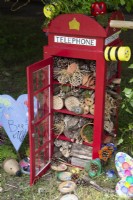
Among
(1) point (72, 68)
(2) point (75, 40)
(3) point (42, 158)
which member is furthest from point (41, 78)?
(3) point (42, 158)

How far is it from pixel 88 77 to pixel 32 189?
1379mm

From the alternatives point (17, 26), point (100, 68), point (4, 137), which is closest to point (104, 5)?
point (100, 68)

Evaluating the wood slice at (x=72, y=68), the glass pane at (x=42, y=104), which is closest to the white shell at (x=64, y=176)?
the glass pane at (x=42, y=104)

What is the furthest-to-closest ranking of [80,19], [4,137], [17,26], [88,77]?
[17,26] < [4,137] < [88,77] < [80,19]

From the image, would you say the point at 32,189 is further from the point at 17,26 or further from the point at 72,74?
the point at 17,26

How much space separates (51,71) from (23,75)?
350cm

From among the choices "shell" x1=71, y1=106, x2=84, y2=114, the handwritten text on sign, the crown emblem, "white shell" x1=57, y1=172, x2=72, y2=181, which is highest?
the crown emblem

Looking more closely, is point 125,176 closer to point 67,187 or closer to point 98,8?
point 67,187

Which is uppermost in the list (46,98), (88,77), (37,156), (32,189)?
(88,77)

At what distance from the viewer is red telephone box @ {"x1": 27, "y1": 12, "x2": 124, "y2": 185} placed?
370 centimetres

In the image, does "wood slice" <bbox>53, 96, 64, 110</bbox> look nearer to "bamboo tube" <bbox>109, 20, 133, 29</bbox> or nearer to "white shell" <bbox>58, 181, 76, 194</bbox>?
"white shell" <bbox>58, 181, 76, 194</bbox>

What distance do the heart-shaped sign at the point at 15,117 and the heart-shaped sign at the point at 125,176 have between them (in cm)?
117

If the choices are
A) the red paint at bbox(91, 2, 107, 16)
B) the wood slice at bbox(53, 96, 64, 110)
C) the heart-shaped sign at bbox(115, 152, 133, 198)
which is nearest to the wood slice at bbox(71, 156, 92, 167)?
the heart-shaped sign at bbox(115, 152, 133, 198)

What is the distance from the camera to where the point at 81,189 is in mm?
3898
